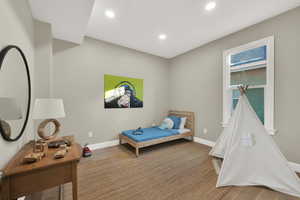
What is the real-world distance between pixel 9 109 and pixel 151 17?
2.40 metres

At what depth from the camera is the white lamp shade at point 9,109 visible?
3.11 ft

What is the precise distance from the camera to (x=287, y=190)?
1544 millimetres

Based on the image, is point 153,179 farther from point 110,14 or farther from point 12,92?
point 110,14

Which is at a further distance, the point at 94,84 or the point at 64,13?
the point at 94,84

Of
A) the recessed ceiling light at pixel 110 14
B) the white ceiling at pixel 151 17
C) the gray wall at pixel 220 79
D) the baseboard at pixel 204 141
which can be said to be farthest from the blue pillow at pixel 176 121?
the recessed ceiling light at pixel 110 14

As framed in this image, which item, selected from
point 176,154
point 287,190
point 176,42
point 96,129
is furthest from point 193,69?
point 96,129

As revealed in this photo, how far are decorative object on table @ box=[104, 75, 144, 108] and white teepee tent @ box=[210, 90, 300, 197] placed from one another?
2.56m

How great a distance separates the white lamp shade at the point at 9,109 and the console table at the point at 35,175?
1.30 feet

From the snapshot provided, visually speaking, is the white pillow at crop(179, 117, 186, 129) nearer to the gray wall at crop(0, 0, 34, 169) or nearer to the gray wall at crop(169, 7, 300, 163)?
the gray wall at crop(169, 7, 300, 163)

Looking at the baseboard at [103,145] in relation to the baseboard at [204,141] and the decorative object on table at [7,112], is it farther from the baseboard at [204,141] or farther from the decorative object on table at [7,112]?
the baseboard at [204,141]

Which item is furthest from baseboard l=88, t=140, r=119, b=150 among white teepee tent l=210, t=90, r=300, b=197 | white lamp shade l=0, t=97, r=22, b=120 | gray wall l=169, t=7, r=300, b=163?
white teepee tent l=210, t=90, r=300, b=197

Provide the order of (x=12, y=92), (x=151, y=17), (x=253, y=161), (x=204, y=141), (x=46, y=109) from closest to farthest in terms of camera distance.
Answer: (x=12, y=92) → (x=46, y=109) → (x=253, y=161) → (x=151, y=17) → (x=204, y=141)

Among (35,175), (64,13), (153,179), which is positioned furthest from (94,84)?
(153,179)

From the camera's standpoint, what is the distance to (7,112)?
1.01 m
